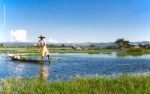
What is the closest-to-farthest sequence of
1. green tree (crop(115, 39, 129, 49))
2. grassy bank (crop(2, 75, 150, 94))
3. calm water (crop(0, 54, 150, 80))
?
grassy bank (crop(2, 75, 150, 94))
calm water (crop(0, 54, 150, 80))
green tree (crop(115, 39, 129, 49))

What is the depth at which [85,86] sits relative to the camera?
15078 mm

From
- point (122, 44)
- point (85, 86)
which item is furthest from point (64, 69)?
point (122, 44)

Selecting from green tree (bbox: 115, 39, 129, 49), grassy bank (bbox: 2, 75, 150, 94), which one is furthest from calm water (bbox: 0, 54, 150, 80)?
green tree (bbox: 115, 39, 129, 49)

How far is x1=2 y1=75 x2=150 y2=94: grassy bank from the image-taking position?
14.0 meters

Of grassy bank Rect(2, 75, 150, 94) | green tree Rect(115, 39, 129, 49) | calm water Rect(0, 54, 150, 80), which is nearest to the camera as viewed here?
grassy bank Rect(2, 75, 150, 94)

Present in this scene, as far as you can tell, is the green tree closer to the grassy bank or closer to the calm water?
the calm water

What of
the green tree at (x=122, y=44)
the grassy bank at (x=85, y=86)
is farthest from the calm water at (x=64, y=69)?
the green tree at (x=122, y=44)

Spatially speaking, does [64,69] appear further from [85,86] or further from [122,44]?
[122,44]

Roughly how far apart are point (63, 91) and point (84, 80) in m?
2.33

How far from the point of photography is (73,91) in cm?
1401

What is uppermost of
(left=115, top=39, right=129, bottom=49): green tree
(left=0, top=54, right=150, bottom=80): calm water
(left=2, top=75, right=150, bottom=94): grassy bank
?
(left=115, top=39, right=129, bottom=49): green tree

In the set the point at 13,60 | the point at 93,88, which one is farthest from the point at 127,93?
the point at 13,60

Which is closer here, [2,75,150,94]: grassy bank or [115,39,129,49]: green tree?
[2,75,150,94]: grassy bank

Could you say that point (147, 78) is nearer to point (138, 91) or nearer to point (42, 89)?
point (138, 91)
